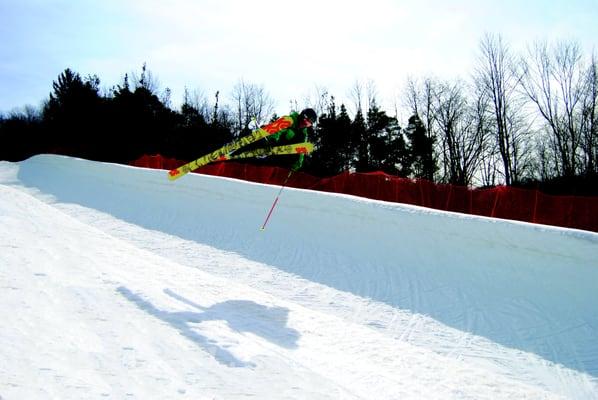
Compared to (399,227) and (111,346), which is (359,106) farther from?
(111,346)

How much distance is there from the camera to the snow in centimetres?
323

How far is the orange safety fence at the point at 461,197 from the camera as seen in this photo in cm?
949

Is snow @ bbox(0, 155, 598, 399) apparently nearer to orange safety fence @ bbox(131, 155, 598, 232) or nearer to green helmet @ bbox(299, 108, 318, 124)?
green helmet @ bbox(299, 108, 318, 124)

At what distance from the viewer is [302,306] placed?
5.67m

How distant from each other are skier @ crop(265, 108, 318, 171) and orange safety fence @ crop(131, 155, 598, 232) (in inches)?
208

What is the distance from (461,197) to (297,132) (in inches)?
235

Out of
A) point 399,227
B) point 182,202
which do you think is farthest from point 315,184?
point 399,227

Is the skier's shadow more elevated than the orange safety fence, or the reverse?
the orange safety fence

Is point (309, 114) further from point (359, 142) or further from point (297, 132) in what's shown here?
point (359, 142)

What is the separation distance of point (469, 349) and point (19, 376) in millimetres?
4614

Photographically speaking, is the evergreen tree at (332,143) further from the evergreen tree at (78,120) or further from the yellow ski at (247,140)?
the yellow ski at (247,140)

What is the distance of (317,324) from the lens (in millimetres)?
4910

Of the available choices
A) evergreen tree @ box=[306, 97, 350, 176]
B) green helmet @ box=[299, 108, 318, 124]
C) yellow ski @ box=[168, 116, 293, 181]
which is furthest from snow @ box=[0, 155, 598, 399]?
evergreen tree @ box=[306, 97, 350, 176]

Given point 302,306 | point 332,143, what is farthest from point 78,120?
point 302,306
